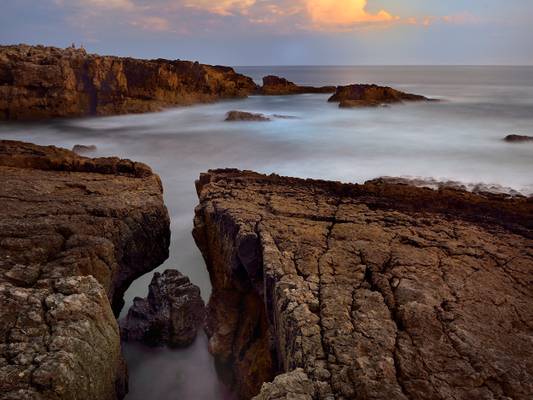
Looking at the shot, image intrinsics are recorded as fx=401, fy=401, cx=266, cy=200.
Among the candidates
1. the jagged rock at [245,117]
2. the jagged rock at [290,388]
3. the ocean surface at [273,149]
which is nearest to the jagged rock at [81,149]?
the ocean surface at [273,149]

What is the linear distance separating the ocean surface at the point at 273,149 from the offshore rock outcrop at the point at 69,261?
1395 mm

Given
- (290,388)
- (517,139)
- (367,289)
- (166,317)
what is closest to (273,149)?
(517,139)

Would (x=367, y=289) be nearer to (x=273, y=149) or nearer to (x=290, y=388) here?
(x=290, y=388)

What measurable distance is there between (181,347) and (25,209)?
8.75ft

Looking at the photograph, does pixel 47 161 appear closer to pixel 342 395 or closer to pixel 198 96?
pixel 342 395

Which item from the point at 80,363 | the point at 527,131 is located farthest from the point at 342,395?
the point at 527,131

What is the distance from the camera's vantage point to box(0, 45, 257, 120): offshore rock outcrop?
70.3 feet

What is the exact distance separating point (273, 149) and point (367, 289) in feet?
38.6

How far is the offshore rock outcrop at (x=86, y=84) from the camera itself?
21438mm

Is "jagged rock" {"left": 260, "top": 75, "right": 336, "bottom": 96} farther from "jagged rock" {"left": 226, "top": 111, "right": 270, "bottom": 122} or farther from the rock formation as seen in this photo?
"jagged rock" {"left": 226, "top": 111, "right": 270, "bottom": 122}

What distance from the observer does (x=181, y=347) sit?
5508 millimetres

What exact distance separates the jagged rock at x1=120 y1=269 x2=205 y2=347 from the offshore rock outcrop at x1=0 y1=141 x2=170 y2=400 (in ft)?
2.24

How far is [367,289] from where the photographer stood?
341 centimetres

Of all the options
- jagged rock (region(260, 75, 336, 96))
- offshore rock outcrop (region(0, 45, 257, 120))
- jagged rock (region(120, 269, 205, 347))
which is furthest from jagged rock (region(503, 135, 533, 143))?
jagged rock (region(260, 75, 336, 96))
